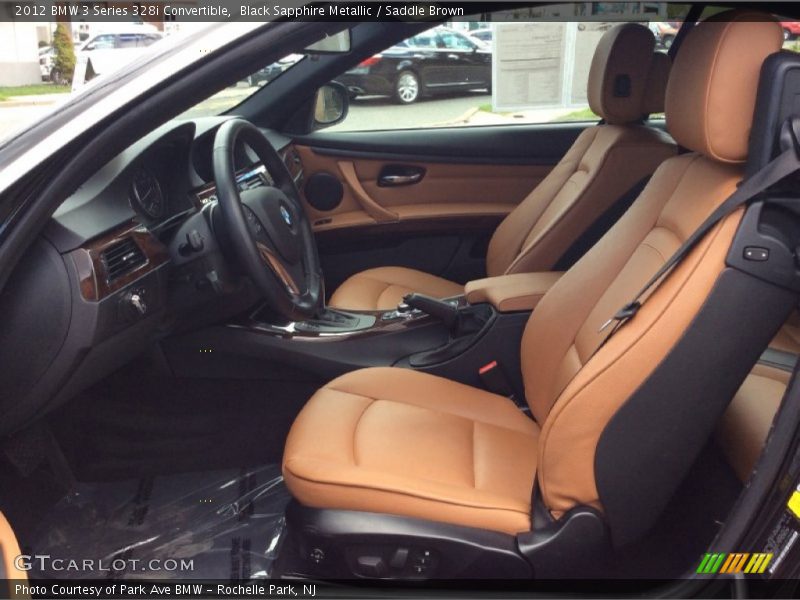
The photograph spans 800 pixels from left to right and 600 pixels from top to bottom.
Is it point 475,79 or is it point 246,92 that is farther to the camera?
point 475,79

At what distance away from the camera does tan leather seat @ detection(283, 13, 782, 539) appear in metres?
1.22

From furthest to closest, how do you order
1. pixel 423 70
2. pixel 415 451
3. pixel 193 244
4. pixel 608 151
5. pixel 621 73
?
pixel 423 70 < pixel 608 151 < pixel 621 73 < pixel 193 244 < pixel 415 451

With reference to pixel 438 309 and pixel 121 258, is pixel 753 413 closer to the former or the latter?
pixel 438 309

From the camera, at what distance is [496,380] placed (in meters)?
1.97

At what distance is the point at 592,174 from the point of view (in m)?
2.43

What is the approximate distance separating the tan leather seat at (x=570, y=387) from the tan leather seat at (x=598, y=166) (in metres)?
0.66

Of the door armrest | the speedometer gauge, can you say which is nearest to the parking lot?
the door armrest

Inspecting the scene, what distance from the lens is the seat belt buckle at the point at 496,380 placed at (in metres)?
1.97

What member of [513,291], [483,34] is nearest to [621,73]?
[483,34]

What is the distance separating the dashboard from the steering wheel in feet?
0.30

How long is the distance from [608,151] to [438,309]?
739 millimetres

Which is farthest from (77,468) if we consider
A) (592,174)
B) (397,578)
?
(592,174)

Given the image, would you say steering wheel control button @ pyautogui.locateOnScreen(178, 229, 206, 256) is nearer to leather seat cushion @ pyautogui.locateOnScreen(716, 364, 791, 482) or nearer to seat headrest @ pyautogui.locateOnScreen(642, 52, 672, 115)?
leather seat cushion @ pyautogui.locateOnScreen(716, 364, 791, 482)

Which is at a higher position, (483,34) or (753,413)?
(483,34)
